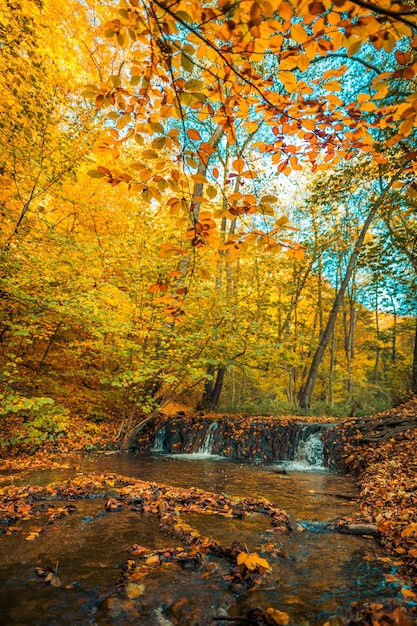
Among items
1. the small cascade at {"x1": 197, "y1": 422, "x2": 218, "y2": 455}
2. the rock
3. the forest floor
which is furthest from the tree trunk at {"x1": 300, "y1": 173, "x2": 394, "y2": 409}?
the rock

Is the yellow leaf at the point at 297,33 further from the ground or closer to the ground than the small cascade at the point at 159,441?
further from the ground

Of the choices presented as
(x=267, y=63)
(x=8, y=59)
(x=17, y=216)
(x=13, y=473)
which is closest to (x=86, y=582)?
(x=13, y=473)

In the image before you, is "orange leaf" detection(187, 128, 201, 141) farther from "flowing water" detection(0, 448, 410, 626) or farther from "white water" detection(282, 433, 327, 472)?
"white water" detection(282, 433, 327, 472)

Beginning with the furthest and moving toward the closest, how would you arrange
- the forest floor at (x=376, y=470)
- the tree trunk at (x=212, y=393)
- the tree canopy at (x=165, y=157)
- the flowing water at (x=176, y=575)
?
the tree trunk at (x=212, y=393), the forest floor at (x=376, y=470), the flowing water at (x=176, y=575), the tree canopy at (x=165, y=157)

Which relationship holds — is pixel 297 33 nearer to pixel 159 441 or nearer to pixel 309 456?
pixel 309 456

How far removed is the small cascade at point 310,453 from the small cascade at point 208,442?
7.86 ft

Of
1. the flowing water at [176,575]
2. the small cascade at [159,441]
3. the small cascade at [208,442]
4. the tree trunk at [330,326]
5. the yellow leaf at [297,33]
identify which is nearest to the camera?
the yellow leaf at [297,33]

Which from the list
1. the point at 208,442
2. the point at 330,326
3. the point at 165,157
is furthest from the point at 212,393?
the point at 165,157

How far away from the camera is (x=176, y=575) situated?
2.53m

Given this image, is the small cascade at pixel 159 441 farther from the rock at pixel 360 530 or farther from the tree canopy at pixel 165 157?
the rock at pixel 360 530

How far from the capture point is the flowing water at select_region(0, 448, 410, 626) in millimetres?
2123

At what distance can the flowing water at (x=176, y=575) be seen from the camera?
6.97ft

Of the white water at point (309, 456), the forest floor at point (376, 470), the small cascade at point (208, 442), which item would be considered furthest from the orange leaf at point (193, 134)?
the small cascade at point (208, 442)

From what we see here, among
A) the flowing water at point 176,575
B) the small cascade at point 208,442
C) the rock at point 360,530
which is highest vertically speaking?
the small cascade at point 208,442
